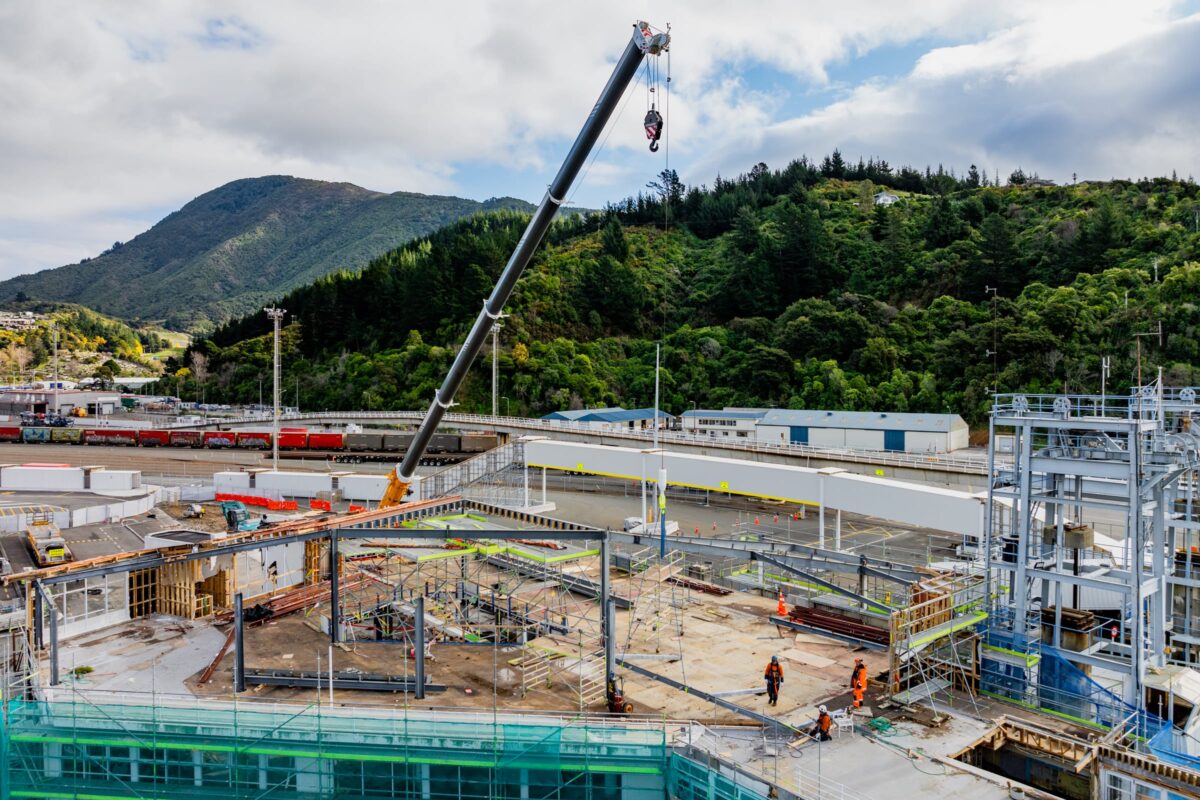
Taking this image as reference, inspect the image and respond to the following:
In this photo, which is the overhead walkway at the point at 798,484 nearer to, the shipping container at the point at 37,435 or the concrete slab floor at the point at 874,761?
the concrete slab floor at the point at 874,761

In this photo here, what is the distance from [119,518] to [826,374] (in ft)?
191

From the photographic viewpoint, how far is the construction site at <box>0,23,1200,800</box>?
651 inches

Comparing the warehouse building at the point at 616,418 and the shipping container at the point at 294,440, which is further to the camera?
the shipping container at the point at 294,440

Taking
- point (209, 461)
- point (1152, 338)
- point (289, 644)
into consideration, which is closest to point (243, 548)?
point (289, 644)

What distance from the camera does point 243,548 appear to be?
23875 millimetres

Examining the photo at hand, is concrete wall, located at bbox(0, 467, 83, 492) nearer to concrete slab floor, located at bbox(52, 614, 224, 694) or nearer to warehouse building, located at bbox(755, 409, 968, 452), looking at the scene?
concrete slab floor, located at bbox(52, 614, 224, 694)

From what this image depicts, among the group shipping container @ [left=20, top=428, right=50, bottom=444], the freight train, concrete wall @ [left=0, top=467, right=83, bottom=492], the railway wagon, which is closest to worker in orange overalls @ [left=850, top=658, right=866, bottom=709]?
concrete wall @ [left=0, top=467, right=83, bottom=492]

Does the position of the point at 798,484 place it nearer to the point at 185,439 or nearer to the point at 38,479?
the point at 38,479

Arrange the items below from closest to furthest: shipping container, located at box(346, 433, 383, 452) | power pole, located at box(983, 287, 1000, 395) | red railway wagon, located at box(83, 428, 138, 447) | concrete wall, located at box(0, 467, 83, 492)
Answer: concrete wall, located at box(0, 467, 83, 492) < power pole, located at box(983, 287, 1000, 395) < shipping container, located at box(346, 433, 383, 452) < red railway wagon, located at box(83, 428, 138, 447)

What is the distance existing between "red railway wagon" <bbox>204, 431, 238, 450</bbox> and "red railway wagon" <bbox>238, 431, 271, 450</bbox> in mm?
665

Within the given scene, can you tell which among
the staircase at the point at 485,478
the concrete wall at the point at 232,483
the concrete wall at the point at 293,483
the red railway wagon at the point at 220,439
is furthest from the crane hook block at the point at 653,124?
the red railway wagon at the point at 220,439

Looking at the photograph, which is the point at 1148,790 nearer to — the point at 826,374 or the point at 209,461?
the point at 826,374

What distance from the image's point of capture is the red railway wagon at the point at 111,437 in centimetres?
8469

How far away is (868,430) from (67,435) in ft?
267
